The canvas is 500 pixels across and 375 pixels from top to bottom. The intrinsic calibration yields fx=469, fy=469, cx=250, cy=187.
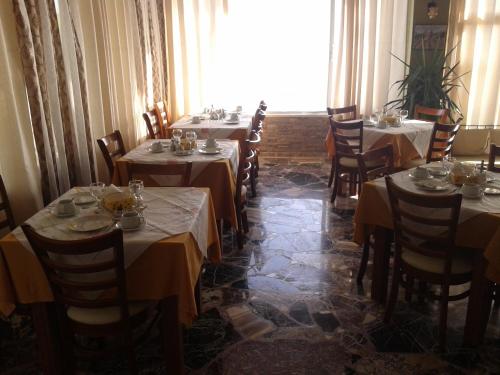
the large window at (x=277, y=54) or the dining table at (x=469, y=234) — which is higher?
the large window at (x=277, y=54)

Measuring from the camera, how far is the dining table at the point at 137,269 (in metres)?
2.20

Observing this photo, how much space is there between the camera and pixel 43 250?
204 centimetres

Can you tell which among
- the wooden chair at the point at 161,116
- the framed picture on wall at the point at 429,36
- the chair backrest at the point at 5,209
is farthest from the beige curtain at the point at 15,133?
the framed picture on wall at the point at 429,36

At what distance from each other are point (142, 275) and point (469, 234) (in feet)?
5.83

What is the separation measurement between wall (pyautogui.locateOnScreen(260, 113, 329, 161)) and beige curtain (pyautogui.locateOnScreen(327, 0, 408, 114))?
0.45 m

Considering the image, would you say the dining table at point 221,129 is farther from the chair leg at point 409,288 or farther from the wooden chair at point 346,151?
the chair leg at point 409,288

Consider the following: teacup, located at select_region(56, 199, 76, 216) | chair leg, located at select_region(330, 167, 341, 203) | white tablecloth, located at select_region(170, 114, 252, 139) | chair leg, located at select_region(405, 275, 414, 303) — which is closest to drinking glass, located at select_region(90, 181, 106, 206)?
teacup, located at select_region(56, 199, 76, 216)

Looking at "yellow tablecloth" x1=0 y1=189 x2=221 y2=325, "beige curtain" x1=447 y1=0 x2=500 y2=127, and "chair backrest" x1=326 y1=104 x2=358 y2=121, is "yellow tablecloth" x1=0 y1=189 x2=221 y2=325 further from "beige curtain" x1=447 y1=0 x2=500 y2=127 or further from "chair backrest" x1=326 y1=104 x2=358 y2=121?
"beige curtain" x1=447 y1=0 x2=500 y2=127

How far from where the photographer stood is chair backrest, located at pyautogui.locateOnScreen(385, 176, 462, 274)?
2.43 m

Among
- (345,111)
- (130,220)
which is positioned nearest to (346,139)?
(345,111)

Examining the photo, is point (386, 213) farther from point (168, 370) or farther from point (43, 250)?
point (43, 250)

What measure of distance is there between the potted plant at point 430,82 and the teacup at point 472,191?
369 cm

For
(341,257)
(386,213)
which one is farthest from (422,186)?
(341,257)

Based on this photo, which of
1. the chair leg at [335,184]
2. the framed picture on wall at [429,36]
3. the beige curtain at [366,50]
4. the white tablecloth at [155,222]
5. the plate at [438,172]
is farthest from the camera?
the beige curtain at [366,50]
